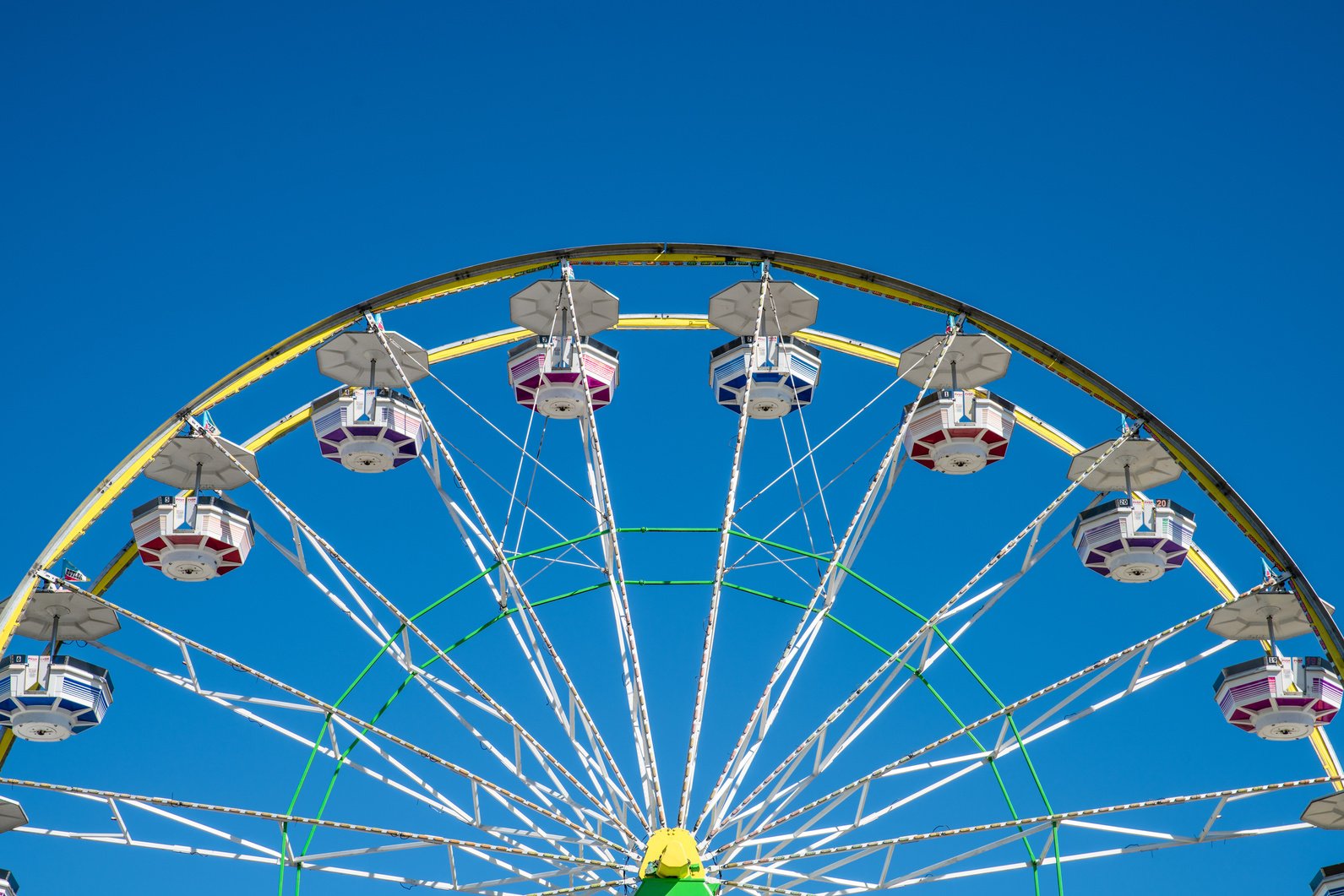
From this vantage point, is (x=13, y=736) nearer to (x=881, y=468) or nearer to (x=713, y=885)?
(x=713, y=885)

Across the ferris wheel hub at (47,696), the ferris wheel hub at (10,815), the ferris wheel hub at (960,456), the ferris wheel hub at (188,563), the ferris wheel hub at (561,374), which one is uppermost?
the ferris wheel hub at (561,374)

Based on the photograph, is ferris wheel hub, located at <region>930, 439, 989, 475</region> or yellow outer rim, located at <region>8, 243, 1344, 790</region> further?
ferris wheel hub, located at <region>930, 439, 989, 475</region>

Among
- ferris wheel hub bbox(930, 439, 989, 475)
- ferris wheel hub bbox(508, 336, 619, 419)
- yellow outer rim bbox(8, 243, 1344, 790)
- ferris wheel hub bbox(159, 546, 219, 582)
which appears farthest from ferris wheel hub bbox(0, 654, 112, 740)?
ferris wheel hub bbox(930, 439, 989, 475)

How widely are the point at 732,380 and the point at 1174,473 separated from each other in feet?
17.6

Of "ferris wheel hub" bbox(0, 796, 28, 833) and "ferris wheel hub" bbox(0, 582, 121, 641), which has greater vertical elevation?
"ferris wheel hub" bbox(0, 582, 121, 641)

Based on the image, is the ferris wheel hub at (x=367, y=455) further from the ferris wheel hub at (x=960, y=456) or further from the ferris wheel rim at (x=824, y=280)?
the ferris wheel hub at (x=960, y=456)

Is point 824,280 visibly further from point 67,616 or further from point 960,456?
point 67,616

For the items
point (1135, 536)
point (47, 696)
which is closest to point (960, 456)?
point (1135, 536)

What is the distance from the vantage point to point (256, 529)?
2248 centimetres

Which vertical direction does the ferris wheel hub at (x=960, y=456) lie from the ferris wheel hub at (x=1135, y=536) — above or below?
above

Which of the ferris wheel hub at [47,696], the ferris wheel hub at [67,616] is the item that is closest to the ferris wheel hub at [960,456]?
the ferris wheel hub at [67,616]

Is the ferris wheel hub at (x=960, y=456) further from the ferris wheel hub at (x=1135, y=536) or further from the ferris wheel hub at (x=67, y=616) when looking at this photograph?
the ferris wheel hub at (x=67, y=616)

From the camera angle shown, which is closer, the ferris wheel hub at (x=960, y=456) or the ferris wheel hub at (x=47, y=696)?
the ferris wheel hub at (x=47, y=696)

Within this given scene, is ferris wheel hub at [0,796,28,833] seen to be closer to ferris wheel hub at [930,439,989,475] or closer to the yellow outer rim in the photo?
the yellow outer rim
